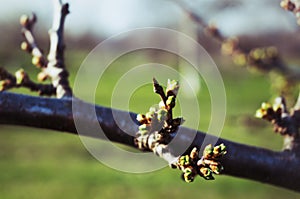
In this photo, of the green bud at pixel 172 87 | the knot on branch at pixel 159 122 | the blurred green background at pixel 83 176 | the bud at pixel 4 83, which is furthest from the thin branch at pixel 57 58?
the blurred green background at pixel 83 176

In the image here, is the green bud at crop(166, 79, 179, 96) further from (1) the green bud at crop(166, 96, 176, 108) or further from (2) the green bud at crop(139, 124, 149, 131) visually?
(2) the green bud at crop(139, 124, 149, 131)

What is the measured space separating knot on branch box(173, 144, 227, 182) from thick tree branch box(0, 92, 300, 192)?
156 mm

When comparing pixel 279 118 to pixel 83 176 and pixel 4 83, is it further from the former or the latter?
pixel 83 176

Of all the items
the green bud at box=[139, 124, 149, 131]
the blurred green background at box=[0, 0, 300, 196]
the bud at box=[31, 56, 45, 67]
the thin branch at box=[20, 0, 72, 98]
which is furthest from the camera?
the blurred green background at box=[0, 0, 300, 196]

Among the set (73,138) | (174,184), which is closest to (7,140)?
(73,138)

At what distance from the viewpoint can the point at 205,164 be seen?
4.62ft

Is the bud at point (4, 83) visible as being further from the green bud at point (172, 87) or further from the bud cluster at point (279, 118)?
the bud cluster at point (279, 118)

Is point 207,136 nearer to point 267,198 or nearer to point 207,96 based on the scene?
point 267,198

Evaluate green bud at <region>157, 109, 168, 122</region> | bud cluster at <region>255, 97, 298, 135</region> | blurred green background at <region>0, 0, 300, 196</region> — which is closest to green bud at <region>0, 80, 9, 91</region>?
green bud at <region>157, 109, 168, 122</region>

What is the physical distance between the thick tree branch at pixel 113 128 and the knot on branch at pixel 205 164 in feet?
0.51

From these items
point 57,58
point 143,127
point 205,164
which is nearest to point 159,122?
point 143,127

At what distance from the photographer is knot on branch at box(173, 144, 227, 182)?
4.54 ft

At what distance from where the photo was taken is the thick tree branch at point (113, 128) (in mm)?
1617

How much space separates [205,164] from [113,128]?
37cm
